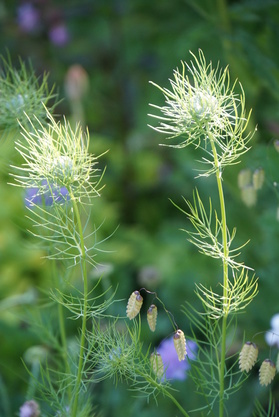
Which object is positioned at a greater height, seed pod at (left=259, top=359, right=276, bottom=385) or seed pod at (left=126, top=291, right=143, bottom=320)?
seed pod at (left=126, top=291, right=143, bottom=320)

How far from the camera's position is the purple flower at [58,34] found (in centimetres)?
280

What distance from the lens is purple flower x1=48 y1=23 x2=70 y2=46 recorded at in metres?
2.80

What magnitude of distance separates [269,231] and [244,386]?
40cm

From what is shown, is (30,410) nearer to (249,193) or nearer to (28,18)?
(249,193)

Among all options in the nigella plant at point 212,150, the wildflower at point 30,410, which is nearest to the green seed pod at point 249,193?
the nigella plant at point 212,150

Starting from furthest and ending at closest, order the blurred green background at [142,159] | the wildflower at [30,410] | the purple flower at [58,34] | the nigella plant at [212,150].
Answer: the purple flower at [58,34], the blurred green background at [142,159], the wildflower at [30,410], the nigella plant at [212,150]

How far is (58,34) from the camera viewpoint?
280cm

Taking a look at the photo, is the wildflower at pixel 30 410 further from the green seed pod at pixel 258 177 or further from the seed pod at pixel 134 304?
the green seed pod at pixel 258 177

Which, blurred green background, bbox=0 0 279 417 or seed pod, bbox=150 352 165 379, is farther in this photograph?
blurred green background, bbox=0 0 279 417

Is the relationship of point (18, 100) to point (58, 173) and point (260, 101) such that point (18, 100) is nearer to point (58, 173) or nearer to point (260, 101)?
point (58, 173)

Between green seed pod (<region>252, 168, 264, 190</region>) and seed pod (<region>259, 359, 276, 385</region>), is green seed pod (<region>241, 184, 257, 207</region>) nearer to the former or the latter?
green seed pod (<region>252, 168, 264, 190</region>)

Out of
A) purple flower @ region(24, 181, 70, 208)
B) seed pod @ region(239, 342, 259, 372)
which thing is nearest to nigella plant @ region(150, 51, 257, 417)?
seed pod @ region(239, 342, 259, 372)

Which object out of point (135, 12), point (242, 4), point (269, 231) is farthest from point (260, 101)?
point (135, 12)

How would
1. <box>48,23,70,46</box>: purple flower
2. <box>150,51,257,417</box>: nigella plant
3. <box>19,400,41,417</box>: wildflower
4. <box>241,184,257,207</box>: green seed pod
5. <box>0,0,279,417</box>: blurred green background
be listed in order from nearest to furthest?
<box>150,51,257,417</box>: nigella plant
<box>19,400,41,417</box>: wildflower
<box>241,184,257,207</box>: green seed pod
<box>0,0,279,417</box>: blurred green background
<box>48,23,70,46</box>: purple flower
